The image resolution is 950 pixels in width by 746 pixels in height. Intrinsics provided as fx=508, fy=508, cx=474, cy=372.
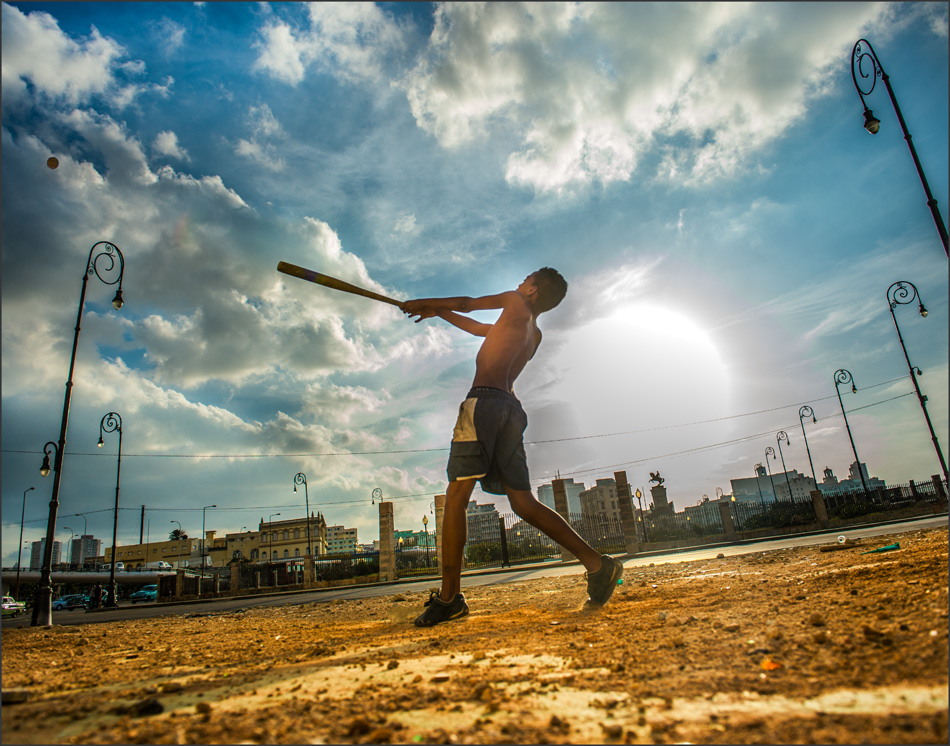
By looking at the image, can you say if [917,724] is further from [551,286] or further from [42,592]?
[42,592]

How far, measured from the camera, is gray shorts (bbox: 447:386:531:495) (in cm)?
331

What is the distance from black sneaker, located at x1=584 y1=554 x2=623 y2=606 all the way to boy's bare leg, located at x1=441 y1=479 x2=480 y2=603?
0.89 metres

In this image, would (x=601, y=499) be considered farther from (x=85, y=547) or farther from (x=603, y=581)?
(x=85, y=547)

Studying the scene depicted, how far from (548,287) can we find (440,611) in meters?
2.36

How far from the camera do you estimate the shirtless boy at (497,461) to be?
3.29 m

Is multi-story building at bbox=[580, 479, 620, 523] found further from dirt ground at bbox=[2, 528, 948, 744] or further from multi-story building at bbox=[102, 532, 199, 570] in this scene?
dirt ground at bbox=[2, 528, 948, 744]

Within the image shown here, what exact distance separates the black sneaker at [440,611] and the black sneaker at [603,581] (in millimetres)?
867

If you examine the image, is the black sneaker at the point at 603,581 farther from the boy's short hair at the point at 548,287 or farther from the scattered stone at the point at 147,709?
the scattered stone at the point at 147,709

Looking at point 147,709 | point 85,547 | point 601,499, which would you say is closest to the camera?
point 147,709

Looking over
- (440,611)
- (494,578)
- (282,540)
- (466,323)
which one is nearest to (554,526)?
(440,611)

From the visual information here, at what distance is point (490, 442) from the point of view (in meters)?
3.34

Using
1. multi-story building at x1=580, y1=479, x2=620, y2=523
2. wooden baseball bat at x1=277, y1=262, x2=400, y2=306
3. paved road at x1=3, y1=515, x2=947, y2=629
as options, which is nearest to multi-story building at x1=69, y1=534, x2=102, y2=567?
multi-story building at x1=580, y1=479, x2=620, y2=523

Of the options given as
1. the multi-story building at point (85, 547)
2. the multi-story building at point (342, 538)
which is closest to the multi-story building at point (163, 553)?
the multi-story building at point (342, 538)

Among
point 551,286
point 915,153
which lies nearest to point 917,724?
point 551,286
